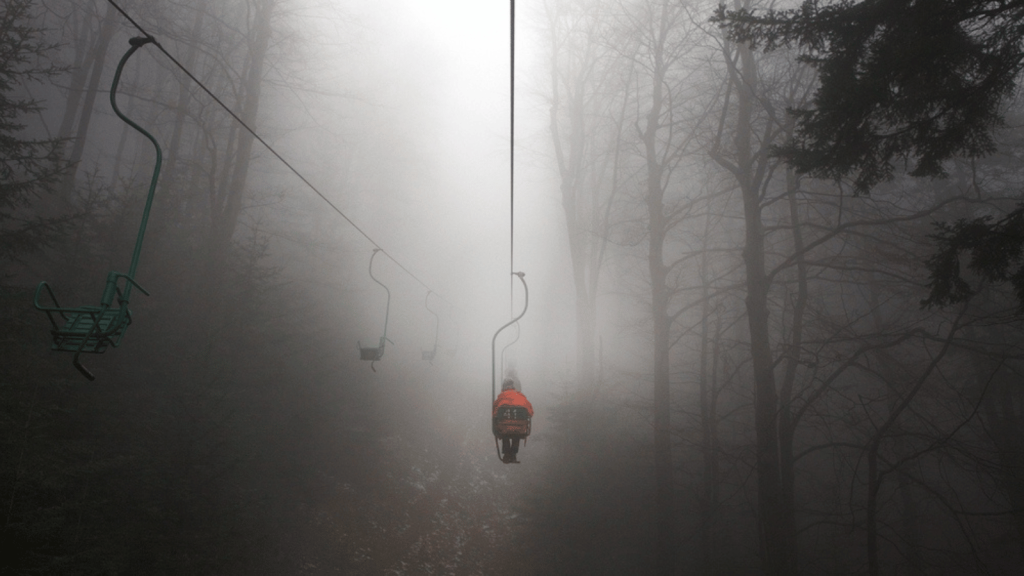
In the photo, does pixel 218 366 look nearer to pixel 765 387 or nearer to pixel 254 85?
pixel 254 85

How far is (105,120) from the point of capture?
3153cm

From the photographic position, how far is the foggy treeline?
7.57 m

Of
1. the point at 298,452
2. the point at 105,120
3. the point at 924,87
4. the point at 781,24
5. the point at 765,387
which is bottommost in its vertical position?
Answer: the point at 298,452

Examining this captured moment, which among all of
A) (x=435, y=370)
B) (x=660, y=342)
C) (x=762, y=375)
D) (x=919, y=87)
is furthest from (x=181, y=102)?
(x=919, y=87)

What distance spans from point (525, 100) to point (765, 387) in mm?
17543

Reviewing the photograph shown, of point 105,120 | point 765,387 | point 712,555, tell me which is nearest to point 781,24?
point 765,387

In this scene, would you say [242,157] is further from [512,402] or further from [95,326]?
[95,326]

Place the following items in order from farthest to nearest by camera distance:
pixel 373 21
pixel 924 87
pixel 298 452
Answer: pixel 373 21 → pixel 298 452 → pixel 924 87

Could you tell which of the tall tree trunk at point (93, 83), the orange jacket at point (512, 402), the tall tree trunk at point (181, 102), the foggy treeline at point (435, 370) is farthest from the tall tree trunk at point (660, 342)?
the tall tree trunk at point (93, 83)

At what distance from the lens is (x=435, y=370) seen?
2509 cm

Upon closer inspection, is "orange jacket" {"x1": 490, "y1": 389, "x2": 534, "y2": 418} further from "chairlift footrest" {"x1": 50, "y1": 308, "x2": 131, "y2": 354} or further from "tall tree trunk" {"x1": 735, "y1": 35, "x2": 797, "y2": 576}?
"tall tree trunk" {"x1": 735, "y1": 35, "x2": 797, "y2": 576}

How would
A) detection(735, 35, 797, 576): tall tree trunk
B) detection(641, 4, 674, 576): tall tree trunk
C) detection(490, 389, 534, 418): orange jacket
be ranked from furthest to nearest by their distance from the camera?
detection(641, 4, 674, 576): tall tree trunk < detection(735, 35, 797, 576): tall tree trunk < detection(490, 389, 534, 418): orange jacket

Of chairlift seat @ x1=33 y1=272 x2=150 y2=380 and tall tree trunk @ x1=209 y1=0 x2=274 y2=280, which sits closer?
chairlift seat @ x1=33 y1=272 x2=150 y2=380

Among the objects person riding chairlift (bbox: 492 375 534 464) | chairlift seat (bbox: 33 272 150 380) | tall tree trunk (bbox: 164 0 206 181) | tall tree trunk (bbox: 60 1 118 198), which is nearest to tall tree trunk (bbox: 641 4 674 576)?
person riding chairlift (bbox: 492 375 534 464)
